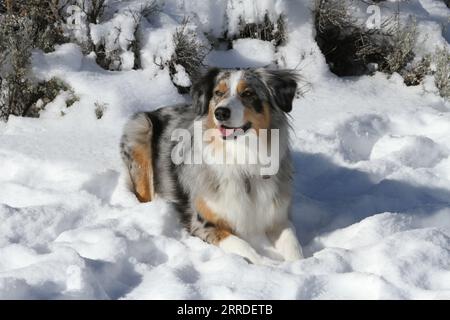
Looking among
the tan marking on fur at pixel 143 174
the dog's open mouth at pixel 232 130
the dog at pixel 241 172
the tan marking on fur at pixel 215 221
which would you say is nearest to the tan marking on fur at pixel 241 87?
the dog at pixel 241 172

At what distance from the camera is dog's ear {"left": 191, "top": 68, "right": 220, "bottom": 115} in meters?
4.97

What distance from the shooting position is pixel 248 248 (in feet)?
15.3

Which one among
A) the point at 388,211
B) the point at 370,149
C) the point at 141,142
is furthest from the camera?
the point at 370,149

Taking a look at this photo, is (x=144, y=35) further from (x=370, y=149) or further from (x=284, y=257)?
(x=284, y=257)

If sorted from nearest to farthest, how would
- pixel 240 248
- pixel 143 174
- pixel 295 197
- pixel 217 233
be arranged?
pixel 240 248, pixel 217 233, pixel 295 197, pixel 143 174

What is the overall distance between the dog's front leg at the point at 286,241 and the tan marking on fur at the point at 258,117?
769 millimetres

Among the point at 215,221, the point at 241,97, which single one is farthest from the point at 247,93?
the point at 215,221

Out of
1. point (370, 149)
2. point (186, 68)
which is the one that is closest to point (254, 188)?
point (370, 149)

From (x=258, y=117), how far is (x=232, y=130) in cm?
23

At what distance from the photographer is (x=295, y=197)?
18.7 ft

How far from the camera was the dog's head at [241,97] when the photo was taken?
4.61 meters

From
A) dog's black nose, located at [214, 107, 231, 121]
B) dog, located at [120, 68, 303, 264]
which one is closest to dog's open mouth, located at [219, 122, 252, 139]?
dog, located at [120, 68, 303, 264]

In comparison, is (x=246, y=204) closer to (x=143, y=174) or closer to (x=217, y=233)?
(x=217, y=233)

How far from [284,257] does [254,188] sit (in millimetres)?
577
